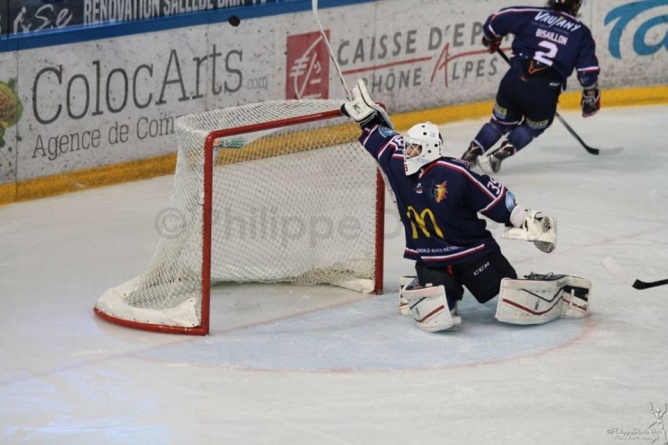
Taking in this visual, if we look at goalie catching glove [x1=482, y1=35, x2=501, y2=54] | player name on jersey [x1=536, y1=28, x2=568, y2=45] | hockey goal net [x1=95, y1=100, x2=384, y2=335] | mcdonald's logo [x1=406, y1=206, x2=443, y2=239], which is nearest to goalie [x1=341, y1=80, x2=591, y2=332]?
mcdonald's logo [x1=406, y1=206, x2=443, y2=239]

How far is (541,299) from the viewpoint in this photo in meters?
4.95

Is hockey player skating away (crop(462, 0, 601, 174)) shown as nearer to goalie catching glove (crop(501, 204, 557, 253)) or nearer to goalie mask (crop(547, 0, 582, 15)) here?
goalie mask (crop(547, 0, 582, 15))

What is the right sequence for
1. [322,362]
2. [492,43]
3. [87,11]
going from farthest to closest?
[492,43] → [87,11] → [322,362]

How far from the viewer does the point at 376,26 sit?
8219 mm

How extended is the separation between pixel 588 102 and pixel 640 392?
10.3ft

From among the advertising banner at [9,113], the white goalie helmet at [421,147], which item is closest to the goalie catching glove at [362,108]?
the white goalie helmet at [421,147]

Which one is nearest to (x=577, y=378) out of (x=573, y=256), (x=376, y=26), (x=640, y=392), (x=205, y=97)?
(x=640, y=392)

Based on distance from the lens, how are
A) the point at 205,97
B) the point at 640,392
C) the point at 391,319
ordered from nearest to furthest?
the point at 640,392 → the point at 391,319 → the point at 205,97

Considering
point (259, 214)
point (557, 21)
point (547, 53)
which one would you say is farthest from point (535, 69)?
point (259, 214)

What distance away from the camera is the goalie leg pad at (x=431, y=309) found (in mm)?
4824

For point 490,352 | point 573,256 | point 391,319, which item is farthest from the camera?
point 573,256

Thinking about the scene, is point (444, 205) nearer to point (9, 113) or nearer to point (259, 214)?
point (259, 214)

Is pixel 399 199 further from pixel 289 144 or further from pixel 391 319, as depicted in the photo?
pixel 289 144

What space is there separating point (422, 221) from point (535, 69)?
2537 millimetres
